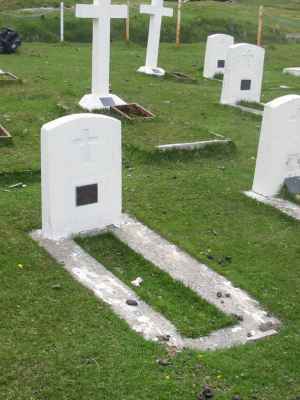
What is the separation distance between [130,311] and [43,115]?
6515mm

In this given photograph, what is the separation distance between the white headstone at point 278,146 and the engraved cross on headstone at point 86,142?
8.93ft

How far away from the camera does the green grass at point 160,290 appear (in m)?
5.17

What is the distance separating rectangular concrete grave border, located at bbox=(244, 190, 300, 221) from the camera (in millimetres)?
7711

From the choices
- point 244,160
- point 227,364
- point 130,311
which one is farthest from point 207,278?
point 244,160

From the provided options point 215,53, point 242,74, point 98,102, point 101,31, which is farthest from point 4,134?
point 215,53

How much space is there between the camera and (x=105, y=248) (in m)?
6.45

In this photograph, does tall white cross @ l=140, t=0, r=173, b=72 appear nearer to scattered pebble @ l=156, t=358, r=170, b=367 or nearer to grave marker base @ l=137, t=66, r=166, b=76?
grave marker base @ l=137, t=66, r=166, b=76

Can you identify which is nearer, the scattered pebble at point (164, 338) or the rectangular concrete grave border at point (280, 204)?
the scattered pebble at point (164, 338)

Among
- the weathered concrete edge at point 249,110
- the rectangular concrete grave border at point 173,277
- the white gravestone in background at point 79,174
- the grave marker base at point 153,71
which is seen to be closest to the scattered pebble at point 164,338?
the rectangular concrete grave border at point 173,277

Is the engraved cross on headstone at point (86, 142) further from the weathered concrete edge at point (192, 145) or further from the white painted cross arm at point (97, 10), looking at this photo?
the white painted cross arm at point (97, 10)

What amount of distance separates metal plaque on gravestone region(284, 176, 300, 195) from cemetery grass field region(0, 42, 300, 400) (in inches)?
21.8

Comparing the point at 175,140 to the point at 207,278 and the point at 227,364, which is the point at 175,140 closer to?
the point at 207,278

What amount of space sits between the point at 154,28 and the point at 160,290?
12147 mm

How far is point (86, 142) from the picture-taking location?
6355 mm
